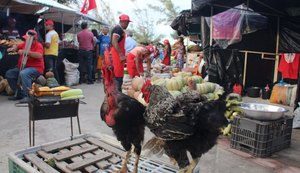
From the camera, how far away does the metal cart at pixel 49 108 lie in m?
3.67

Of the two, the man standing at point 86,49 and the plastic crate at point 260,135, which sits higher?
the man standing at point 86,49

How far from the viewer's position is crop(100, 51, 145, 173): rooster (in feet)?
8.93

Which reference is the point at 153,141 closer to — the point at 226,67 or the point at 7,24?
the point at 226,67

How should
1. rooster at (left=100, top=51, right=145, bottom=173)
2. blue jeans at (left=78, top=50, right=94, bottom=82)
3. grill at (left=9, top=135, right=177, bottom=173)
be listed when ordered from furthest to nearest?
blue jeans at (left=78, top=50, right=94, bottom=82) < grill at (left=9, top=135, right=177, bottom=173) < rooster at (left=100, top=51, right=145, bottom=173)

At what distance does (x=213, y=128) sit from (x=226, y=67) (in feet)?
19.9

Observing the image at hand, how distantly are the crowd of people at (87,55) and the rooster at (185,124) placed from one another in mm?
1111

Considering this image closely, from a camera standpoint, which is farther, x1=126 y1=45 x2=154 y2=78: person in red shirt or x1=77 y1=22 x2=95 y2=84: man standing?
x1=77 y1=22 x2=95 y2=84: man standing

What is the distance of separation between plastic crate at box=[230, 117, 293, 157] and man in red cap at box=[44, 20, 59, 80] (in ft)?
19.7

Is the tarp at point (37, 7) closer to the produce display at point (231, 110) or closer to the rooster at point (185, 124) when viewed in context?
the produce display at point (231, 110)

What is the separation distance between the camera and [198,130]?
2637 millimetres

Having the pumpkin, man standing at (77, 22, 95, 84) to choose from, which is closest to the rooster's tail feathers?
the pumpkin

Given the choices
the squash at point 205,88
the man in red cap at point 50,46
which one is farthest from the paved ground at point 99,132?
the man in red cap at point 50,46

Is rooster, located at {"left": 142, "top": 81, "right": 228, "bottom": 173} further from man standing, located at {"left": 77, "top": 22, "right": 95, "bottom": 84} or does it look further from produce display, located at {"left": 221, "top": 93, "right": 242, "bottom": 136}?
man standing, located at {"left": 77, "top": 22, "right": 95, "bottom": 84}

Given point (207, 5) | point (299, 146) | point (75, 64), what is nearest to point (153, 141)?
point (299, 146)
